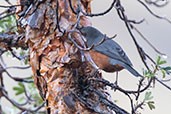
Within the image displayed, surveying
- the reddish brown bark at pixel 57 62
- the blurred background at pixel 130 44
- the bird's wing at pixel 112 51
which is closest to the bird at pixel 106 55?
the bird's wing at pixel 112 51

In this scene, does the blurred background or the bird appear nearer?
the bird

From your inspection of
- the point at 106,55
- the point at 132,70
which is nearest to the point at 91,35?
the point at 106,55

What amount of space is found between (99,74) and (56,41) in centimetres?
32

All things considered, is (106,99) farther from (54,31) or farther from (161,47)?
(161,47)

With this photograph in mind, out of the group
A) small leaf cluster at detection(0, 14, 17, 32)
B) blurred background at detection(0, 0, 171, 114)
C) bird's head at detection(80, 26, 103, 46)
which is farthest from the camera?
blurred background at detection(0, 0, 171, 114)

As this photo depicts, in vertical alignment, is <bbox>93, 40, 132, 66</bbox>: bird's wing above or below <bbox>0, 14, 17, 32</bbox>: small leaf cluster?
below

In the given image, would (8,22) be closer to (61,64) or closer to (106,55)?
(106,55)

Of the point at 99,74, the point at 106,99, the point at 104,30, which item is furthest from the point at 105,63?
Result: the point at 104,30

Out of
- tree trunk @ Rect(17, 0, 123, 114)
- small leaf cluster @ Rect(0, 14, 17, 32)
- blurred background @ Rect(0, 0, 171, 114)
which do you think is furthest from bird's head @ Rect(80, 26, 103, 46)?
blurred background @ Rect(0, 0, 171, 114)

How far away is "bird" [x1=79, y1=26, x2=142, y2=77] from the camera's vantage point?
234cm

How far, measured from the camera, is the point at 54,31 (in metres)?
2.03

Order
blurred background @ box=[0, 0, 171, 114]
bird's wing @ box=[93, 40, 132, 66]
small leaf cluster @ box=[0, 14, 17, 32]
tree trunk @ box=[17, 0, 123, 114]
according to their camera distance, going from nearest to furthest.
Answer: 1. tree trunk @ box=[17, 0, 123, 114]
2. bird's wing @ box=[93, 40, 132, 66]
3. small leaf cluster @ box=[0, 14, 17, 32]
4. blurred background @ box=[0, 0, 171, 114]

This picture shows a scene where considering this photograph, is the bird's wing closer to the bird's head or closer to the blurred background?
the bird's head

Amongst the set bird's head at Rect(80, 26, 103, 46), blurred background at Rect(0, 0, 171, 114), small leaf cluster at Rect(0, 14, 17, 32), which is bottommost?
blurred background at Rect(0, 0, 171, 114)
